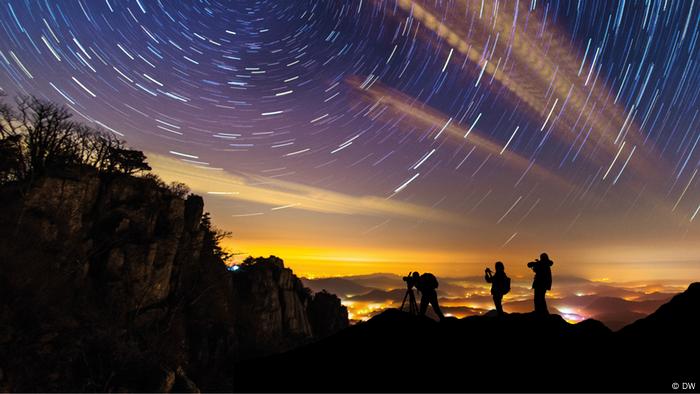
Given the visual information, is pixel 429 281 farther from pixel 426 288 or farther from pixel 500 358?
pixel 500 358

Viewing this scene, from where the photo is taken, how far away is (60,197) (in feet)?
99.9

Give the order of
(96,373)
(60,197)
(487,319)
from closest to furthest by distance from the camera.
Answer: (487,319)
(96,373)
(60,197)

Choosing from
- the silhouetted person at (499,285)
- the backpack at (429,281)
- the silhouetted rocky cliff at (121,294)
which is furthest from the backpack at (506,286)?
the silhouetted rocky cliff at (121,294)

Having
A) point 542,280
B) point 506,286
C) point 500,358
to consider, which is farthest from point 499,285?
point 500,358

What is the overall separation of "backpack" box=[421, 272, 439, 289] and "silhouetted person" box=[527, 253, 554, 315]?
3427mm

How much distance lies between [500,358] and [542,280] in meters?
4.11

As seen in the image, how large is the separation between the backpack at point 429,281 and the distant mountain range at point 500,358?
6.22 ft

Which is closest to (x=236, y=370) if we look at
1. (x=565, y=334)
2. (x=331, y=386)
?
(x=331, y=386)

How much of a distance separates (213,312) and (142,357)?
Result: 16.5 meters

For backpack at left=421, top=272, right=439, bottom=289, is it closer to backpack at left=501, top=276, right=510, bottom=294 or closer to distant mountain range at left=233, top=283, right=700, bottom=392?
distant mountain range at left=233, top=283, right=700, bottom=392

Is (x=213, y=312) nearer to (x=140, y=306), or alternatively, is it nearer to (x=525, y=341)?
(x=140, y=306)

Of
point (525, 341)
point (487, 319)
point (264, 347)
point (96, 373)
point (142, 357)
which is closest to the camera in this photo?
point (525, 341)

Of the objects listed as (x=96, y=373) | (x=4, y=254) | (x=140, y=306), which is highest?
(x=4, y=254)

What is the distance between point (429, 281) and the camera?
12.5m
